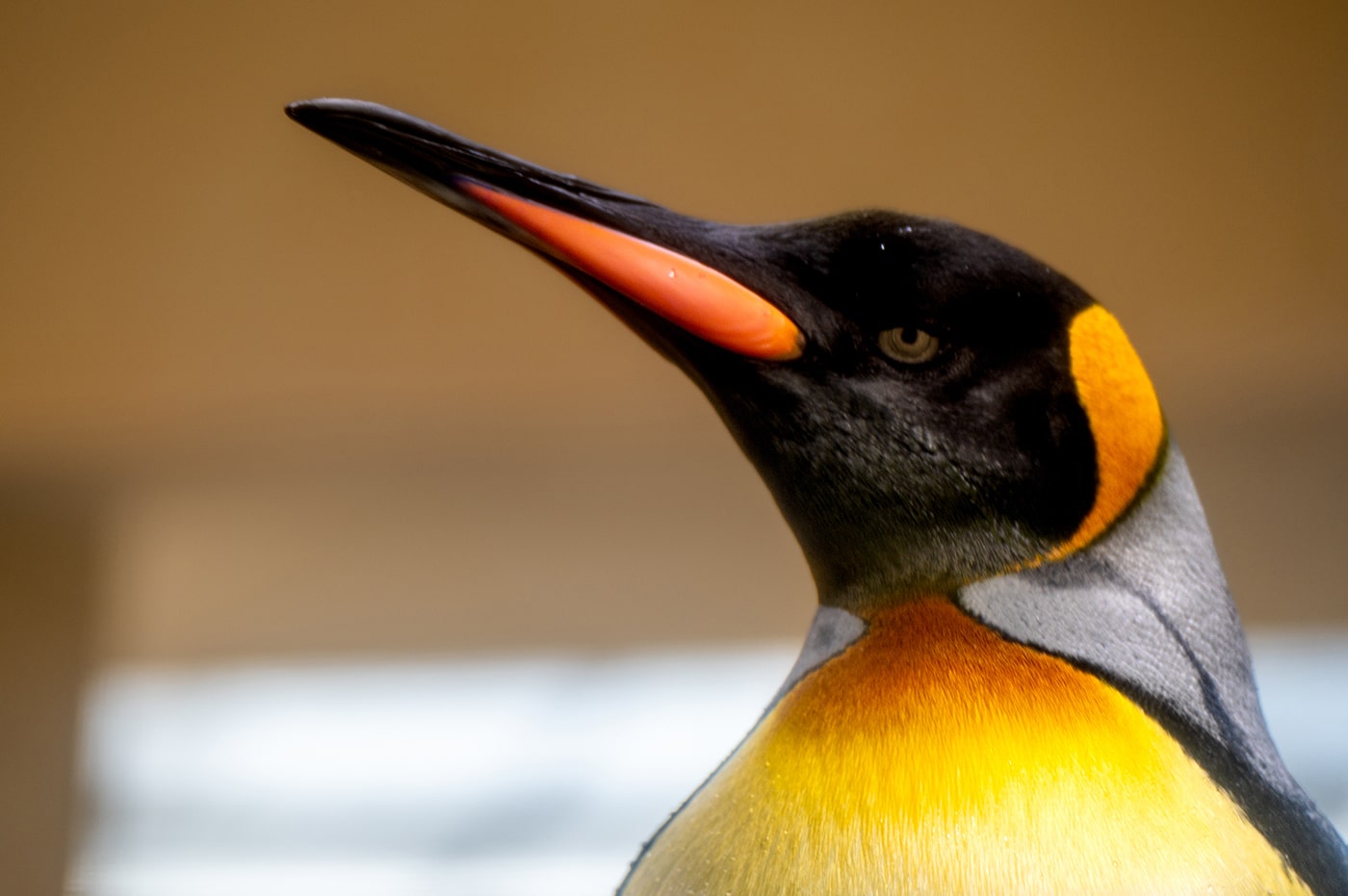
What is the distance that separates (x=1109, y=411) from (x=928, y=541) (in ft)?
0.23

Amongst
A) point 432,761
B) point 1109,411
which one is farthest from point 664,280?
point 432,761

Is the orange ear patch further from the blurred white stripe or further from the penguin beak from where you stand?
the blurred white stripe

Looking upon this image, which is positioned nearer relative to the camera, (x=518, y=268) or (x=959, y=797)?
(x=959, y=797)

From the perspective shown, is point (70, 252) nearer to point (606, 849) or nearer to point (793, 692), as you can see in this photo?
point (606, 849)

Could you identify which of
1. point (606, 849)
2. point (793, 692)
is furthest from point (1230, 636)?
point (606, 849)

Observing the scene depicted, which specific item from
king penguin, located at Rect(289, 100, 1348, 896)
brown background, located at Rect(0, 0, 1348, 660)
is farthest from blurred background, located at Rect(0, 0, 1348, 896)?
king penguin, located at Rect(289, 100, 1348, 896)

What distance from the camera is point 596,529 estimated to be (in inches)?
51.3

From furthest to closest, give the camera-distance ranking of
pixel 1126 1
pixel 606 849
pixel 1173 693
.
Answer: pixel 1126 1
pixel 606 849
pixel 1173 693

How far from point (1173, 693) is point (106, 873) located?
122 centimetres

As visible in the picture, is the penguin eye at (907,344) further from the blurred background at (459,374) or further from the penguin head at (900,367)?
the blurred background at (459,374)

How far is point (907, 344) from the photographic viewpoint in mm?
350

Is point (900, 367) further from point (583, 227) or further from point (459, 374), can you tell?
point (459, 374)

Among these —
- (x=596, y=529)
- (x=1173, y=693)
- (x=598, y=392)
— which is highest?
(x=598, y=392)

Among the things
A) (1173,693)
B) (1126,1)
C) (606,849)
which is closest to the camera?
(1173,693)
